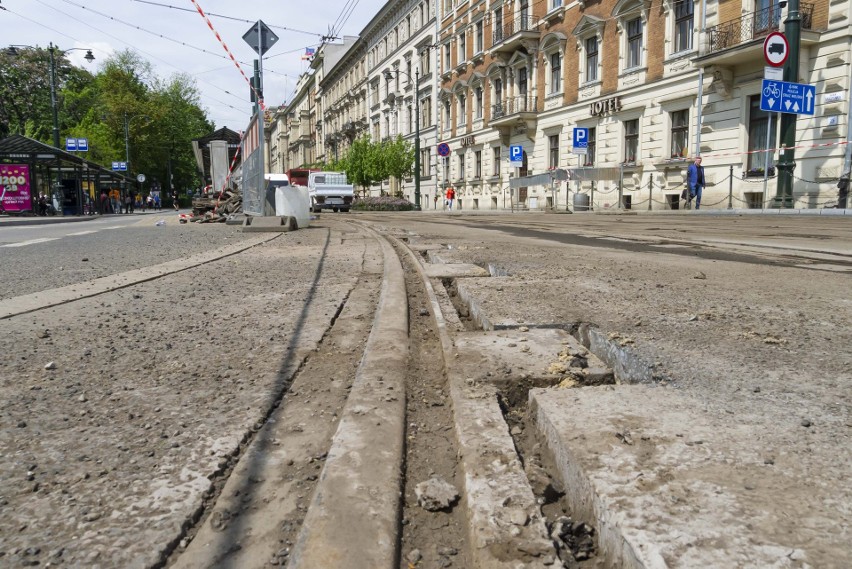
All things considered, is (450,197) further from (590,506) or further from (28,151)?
(590,506)

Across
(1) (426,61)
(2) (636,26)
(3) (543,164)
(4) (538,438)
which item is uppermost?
(1) (426,61)

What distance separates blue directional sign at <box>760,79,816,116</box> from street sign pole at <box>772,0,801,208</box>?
1.99 ft

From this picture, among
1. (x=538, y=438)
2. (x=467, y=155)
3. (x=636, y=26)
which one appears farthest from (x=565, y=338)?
(x=467, y=155)

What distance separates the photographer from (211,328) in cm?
297

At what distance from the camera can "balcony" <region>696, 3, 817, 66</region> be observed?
17031 millimetres

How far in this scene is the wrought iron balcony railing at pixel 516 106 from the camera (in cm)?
3075

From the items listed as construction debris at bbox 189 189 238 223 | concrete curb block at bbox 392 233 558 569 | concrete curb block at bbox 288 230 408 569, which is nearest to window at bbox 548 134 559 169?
construction debris at bbox 189 189 238 223

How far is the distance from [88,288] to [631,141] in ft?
76.5

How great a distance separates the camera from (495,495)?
1.30 m

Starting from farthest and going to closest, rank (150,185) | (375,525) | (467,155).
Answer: (150,185) < (467,155) < (375,525)

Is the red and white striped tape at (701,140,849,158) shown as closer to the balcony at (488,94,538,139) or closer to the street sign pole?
the street sign pole

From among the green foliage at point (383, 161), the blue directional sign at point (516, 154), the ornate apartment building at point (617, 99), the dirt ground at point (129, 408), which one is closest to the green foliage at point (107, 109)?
the green foliage at point (383, 161)

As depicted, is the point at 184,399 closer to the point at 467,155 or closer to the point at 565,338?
the point at 565,338

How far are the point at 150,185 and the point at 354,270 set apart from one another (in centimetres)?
7171
